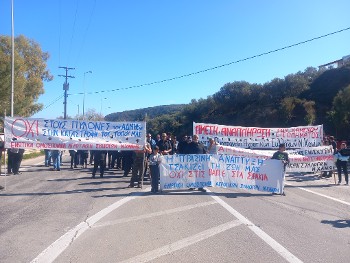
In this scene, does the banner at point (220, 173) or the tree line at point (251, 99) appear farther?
the tree line at point (251, 99)

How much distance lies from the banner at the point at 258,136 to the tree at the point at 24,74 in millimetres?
20984

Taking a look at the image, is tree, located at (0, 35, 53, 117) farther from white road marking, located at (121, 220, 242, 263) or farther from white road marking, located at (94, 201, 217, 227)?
white road marking, located at (121, 220, 242, 263)

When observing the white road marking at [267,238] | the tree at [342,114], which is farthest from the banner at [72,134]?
the tree at [342,114]

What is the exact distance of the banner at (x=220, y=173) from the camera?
1130 cm

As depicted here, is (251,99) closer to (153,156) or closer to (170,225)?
(153,156)

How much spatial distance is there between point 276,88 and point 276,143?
180ft

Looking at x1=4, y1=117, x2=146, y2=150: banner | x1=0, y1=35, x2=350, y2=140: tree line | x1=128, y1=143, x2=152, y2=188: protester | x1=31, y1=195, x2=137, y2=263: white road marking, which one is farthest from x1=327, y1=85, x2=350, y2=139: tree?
x1=31, y1=195, x2=137, y2=263: white road marking

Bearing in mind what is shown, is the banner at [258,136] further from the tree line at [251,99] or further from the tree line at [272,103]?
the tree line at [272,103]

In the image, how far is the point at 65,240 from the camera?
6.25 meters

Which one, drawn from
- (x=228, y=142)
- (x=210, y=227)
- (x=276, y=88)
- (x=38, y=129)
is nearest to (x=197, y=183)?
(x=228, y=142)

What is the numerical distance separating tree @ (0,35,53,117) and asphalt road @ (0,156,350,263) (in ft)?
65.3

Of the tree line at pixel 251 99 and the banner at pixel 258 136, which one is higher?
the tree line at pixel 251 99

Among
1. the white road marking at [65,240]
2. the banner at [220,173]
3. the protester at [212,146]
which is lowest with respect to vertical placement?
the white road marking at [65,240]

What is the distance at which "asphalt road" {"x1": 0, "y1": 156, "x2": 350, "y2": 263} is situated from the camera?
18.4ft
